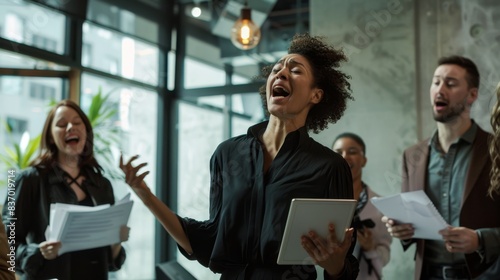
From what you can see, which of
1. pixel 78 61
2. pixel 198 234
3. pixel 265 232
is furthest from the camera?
pixel 78 61

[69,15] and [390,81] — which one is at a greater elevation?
[69,15]

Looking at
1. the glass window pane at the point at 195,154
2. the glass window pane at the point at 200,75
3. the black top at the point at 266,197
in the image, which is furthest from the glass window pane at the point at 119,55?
Result: the black top at the point at 266,197

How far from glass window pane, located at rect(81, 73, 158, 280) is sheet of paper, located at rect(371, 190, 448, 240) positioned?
3.25 m

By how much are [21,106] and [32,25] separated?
2.03ft

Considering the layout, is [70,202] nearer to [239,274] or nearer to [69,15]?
[239,274]

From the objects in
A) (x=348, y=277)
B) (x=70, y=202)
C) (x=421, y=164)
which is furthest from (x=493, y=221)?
(x=70, y=202)

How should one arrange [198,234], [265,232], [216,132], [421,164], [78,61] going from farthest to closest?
1. [216,132]
2. [78,61]
3. [421,164]
4. [198,234]
5. [265,232]

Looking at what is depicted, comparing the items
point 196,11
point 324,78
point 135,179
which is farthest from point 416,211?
point 196,11

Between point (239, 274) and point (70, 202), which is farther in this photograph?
point (70, 202)

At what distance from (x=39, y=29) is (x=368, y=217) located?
3.05 m

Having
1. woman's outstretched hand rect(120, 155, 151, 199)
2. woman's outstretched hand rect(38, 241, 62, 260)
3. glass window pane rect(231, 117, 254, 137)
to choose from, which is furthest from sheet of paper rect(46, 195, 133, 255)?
glass window pane rect(231, 117, 254, 137)

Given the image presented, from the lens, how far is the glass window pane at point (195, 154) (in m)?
5.93

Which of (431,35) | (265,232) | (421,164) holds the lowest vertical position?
(265,232)

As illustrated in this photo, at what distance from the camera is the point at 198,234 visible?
1791mm
